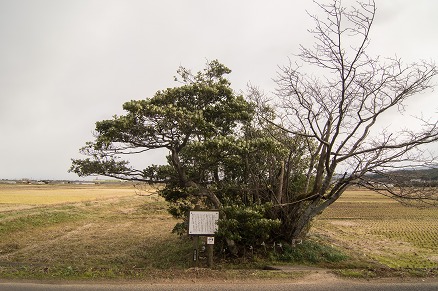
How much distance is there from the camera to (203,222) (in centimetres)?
1006

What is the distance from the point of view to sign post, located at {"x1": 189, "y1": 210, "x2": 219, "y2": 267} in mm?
9941

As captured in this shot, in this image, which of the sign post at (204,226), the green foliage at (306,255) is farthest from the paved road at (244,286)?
the green foliage at (306,255)

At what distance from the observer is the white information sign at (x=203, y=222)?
9.97 meters

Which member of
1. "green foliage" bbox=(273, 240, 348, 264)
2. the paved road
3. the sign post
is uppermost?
the sign post

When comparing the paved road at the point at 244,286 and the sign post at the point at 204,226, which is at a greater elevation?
the sign post at the point at 204,226

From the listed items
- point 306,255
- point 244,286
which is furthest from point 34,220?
point 244,286

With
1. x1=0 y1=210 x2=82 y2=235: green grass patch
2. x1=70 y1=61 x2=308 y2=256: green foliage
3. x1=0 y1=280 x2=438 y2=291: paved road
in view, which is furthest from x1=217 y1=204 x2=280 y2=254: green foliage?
x1=0 y1=210 x2=82 y2=235: green grass patch

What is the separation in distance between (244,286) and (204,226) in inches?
124

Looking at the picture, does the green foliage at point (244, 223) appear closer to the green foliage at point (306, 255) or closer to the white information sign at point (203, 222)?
the white information sign at point (203, 222)

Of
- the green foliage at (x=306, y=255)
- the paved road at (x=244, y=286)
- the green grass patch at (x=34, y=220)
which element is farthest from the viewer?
the green grass patch at (x=34, y=220)

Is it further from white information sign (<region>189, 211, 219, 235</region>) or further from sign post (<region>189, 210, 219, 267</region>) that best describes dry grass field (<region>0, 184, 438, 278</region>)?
white information sign (<region>189, 211, 219, 235</region>)

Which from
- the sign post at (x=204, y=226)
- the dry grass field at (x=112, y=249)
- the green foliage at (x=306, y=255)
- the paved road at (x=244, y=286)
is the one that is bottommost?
the dry grass field at (x=112, y=249)

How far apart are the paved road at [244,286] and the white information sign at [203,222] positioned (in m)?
2.72

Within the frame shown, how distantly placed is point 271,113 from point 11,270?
10.3 meters
